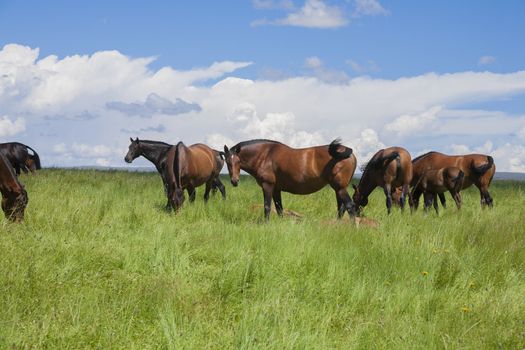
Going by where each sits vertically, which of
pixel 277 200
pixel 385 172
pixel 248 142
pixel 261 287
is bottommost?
pixel 261 287

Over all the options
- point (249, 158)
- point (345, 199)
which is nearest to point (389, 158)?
point (345, 199)

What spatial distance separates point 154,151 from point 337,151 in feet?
21.4

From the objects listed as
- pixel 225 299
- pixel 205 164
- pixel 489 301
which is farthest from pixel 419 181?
pixel 225 299

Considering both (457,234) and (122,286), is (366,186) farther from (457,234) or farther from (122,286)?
(122,286)

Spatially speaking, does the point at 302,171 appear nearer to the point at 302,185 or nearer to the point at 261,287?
the point at 302,185

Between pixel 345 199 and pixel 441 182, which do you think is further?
pixel 441 182

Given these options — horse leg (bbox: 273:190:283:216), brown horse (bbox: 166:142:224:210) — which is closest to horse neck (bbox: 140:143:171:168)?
brown horse (bbox: 166:142:224:210)

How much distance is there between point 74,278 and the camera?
5430 mm

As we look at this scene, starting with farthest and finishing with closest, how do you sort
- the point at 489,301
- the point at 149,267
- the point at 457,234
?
1. the point at 457,234
2. the point at 149,267
3. the point at 489,301

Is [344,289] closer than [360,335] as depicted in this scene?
No

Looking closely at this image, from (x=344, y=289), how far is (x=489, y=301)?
1.42 meters

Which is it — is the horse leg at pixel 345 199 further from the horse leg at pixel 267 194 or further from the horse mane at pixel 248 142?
the horse mane at pixel 248 142

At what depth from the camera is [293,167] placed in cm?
1064

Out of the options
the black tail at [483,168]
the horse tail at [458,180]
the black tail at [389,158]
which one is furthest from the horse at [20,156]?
the black tail at [483,168]
